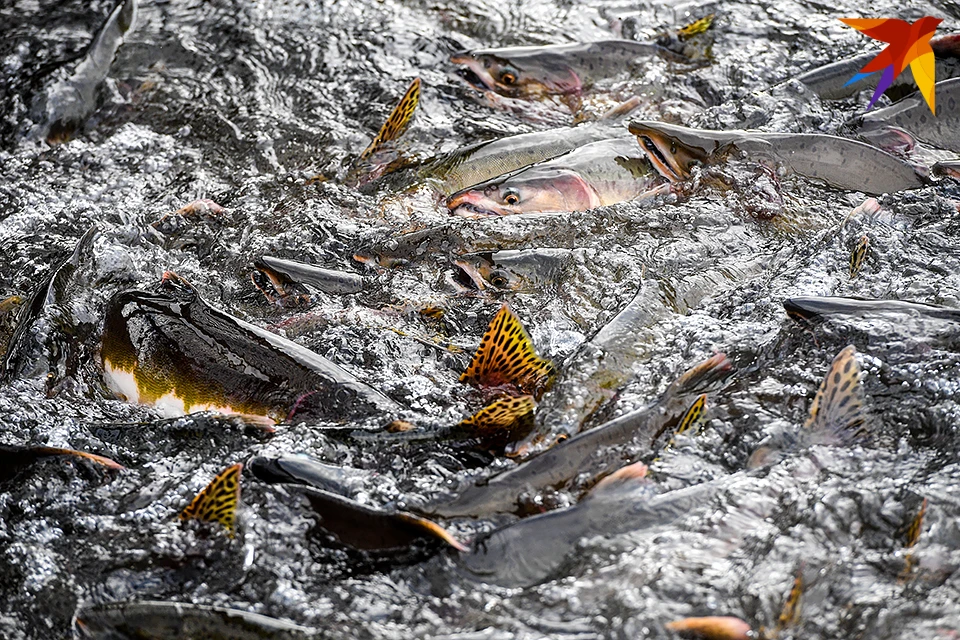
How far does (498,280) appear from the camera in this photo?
373 centimetres

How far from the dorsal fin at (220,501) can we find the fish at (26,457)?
0.42 meters

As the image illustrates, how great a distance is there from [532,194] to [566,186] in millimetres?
159

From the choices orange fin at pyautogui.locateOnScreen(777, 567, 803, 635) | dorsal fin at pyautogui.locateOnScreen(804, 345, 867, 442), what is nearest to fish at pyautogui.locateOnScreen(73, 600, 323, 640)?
orange fin at pyautogui.locateOnScreen(777, 567, 803, 635)

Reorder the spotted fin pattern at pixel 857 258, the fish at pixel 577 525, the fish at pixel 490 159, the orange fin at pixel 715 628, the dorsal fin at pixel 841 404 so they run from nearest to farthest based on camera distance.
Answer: the orange fin at pixel 715 628, the fish at pixel 577 525, the dorsal fin at pixel 841 404, the spotted fin pattern at pixel 857 258, the fish at pixel 490 159

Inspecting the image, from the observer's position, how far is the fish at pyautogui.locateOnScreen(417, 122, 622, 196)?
4.31m

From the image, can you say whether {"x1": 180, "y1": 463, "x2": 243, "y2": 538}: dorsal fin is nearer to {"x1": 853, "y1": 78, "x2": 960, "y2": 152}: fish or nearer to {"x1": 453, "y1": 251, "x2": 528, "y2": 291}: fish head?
{"x1": 453, "y1": 251, "x2": 528, "y2": 291}: fish head

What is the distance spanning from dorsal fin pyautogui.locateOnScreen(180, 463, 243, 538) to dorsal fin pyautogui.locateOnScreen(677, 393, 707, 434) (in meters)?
1.41

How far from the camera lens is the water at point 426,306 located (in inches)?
101

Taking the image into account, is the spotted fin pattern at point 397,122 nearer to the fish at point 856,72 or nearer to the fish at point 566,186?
the fish at point 566,186

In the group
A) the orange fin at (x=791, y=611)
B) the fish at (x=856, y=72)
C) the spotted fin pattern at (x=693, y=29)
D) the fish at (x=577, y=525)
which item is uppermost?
the spotted fin pattern at (x=693, y=29)

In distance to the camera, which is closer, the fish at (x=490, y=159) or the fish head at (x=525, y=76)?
the fish at (x=490, y=159)

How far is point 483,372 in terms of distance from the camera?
10.4 feet

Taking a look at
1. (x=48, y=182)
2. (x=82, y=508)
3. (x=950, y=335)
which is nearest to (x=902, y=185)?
(x=950, y=335)

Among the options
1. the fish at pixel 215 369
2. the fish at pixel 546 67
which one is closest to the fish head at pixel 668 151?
the fish at pixel 546 67
